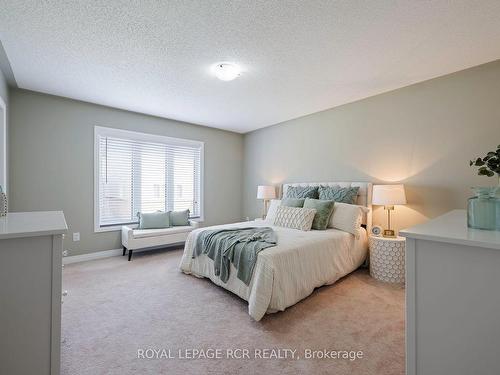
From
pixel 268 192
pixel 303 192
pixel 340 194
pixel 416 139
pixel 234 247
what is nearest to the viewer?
pixel 234 247

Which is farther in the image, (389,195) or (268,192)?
(268,192)

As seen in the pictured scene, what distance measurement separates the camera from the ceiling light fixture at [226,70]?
8.28 ft

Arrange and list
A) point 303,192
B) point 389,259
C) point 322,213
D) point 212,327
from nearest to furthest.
Answer: point 212,327
point 389,259
point 322,213
point 303,192

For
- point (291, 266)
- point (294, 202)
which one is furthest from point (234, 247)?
point (294, 202)

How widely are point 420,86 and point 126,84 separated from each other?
12.2 ft

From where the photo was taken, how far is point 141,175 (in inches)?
170

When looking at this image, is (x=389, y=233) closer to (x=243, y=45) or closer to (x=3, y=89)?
(x=243, y=45)

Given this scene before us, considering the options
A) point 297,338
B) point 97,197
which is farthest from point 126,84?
point 297,338

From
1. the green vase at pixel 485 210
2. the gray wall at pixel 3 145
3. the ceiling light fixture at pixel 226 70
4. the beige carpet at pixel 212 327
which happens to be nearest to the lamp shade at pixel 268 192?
the beige carpet at pixel 212 327

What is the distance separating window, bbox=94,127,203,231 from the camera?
12.8ft

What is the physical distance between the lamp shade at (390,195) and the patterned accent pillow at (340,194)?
1.48ft

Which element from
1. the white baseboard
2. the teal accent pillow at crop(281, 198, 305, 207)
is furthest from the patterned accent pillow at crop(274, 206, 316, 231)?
the white baseboard

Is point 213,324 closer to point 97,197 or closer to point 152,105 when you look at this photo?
point 97,197

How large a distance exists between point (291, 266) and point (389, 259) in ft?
4.61
